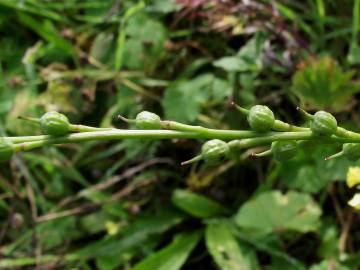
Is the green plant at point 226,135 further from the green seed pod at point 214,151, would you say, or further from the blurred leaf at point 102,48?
the blurred leaf at point 102,48

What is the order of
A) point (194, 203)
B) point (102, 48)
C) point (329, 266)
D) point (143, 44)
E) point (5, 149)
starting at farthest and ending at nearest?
point (102, 48)
point (143, 44)
point (194, 203)
point (329, 266)
point (5, 149)

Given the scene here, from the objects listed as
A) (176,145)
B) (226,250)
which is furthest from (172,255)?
(176,145)

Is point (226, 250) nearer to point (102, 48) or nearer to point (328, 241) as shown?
point (328, 241)

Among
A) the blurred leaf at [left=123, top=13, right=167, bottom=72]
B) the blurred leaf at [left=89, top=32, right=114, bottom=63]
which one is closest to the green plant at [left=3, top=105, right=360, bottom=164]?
the blurred leaf at [left=123, top=13, right=167, bottom=72]

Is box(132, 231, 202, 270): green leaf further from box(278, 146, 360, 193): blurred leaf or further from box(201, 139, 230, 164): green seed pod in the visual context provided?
box(201, 139, 230, 164): green seed pod

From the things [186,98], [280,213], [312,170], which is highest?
[186,98]

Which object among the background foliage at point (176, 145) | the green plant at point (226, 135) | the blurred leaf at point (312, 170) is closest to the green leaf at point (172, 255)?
the background foliage at point (176, 145)

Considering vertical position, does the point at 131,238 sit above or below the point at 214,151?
below
